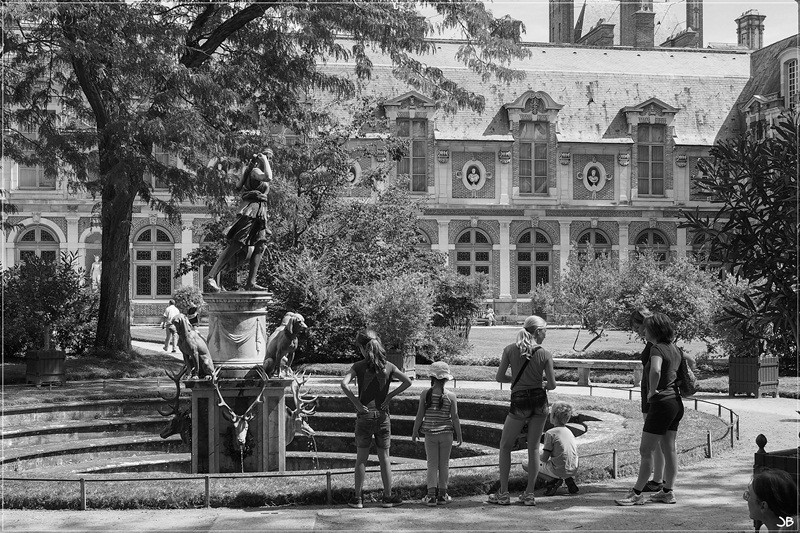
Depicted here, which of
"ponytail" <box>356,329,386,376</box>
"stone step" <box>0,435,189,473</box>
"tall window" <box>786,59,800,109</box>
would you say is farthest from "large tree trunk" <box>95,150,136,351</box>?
"tall window" <box>786,59,800,109</box>

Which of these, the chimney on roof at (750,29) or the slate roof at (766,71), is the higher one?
the chimney on roof at (750,29)

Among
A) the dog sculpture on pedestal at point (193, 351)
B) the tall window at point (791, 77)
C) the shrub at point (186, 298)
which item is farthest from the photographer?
the tall window at point (791, 77)

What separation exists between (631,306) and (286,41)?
1187 cm

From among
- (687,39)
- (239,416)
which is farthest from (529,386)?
(687,39)

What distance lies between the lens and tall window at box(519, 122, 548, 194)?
150 feet

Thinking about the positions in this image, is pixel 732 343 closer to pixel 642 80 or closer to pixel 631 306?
pixel 631 306

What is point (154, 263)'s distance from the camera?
43.4 metres

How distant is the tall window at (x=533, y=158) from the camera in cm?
4572

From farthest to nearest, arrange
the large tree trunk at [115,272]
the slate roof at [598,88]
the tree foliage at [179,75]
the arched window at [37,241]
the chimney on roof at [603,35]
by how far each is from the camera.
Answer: the chimney on roof at [603,35]
the slate roof at [598,88]
the arched window at [37,241]
the large tree trunk at [115,272]
the tree foliage at [179,75]

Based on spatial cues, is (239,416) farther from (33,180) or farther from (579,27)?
(579,27)

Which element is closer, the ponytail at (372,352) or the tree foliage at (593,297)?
the ponytail at (372,352)

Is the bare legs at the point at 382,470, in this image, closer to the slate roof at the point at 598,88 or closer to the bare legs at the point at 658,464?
the bare legs at the point at 658,464

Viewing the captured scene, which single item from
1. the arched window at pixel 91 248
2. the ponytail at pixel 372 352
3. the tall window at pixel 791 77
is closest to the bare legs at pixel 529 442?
the ponytail at pixel 372 352

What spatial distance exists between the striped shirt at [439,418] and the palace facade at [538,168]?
34.5m
